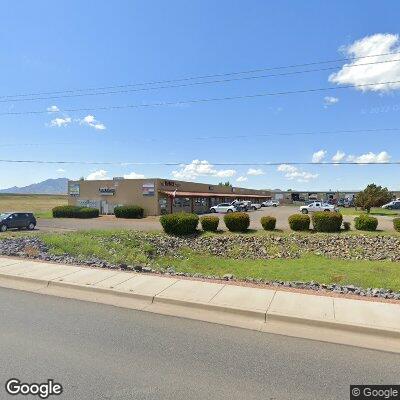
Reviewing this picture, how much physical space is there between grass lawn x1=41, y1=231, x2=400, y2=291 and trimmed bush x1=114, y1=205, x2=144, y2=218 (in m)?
16.0

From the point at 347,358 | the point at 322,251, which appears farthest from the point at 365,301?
the point at 322,251

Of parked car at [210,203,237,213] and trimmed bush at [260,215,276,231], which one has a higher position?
parked car at [210,203,237,213]

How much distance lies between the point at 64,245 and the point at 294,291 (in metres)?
13.9

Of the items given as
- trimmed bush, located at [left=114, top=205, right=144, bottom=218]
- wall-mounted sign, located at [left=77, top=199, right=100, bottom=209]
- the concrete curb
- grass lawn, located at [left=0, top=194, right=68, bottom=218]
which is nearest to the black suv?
trimmed bush, located at [left=114, top=205, right=144, bottom=218]

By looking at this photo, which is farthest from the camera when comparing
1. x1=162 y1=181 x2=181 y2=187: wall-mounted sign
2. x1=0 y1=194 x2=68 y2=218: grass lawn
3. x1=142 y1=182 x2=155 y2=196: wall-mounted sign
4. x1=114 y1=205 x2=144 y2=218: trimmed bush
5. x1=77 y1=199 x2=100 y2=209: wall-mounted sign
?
x1=0 y1=194 x2=68 y2=218: grass lawn

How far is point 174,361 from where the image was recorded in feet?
15.8

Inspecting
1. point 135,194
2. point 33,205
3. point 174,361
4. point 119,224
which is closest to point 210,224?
point 119,224

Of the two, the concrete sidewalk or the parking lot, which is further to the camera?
the parking lot

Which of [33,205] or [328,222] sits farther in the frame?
[33,205]

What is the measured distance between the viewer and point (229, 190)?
7319 cm

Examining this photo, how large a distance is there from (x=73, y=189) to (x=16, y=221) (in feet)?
61.0

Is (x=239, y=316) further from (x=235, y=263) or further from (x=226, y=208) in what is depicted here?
(x=226, y=208)

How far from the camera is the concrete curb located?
18.4 feet

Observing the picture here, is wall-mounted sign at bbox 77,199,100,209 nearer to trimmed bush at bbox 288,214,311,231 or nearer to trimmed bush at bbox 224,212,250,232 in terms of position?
trimmed bush at bbox 224,212,250,232
